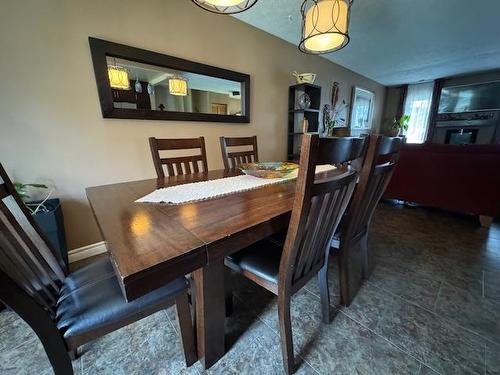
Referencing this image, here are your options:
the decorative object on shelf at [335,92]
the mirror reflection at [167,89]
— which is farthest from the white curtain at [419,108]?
the mirror reflection at [167,89]

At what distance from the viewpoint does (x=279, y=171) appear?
1.44 metres

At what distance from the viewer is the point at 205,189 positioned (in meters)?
1.11

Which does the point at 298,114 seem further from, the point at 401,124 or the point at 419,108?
the point at 419,108

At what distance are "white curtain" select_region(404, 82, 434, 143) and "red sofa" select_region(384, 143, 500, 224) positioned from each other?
4174 mm

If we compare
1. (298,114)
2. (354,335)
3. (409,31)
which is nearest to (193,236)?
(354,335)

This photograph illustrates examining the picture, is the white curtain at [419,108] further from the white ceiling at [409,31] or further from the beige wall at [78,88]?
the beige wall at [78,88]

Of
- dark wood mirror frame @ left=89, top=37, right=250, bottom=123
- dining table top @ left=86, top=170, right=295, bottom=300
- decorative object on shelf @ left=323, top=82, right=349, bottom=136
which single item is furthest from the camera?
decorative object on shelf @ left=323, top=82, right=349, bottom=136

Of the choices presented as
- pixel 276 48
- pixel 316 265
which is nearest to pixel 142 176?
pixel 316 265

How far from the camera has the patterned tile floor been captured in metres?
0.90

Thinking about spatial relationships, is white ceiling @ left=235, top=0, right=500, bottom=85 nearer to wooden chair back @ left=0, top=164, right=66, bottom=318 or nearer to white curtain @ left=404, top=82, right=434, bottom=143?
white curtain @ left=404, top=82, right=434, bottom=143

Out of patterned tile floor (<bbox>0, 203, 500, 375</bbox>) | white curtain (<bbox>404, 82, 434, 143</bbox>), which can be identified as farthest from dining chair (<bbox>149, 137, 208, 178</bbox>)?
white curtain (<bbox>404, 82, 434, 143</bbox>)

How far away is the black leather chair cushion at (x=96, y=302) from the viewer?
0.66 m

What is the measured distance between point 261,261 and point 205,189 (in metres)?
0.47

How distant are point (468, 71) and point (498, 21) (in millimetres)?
2845
